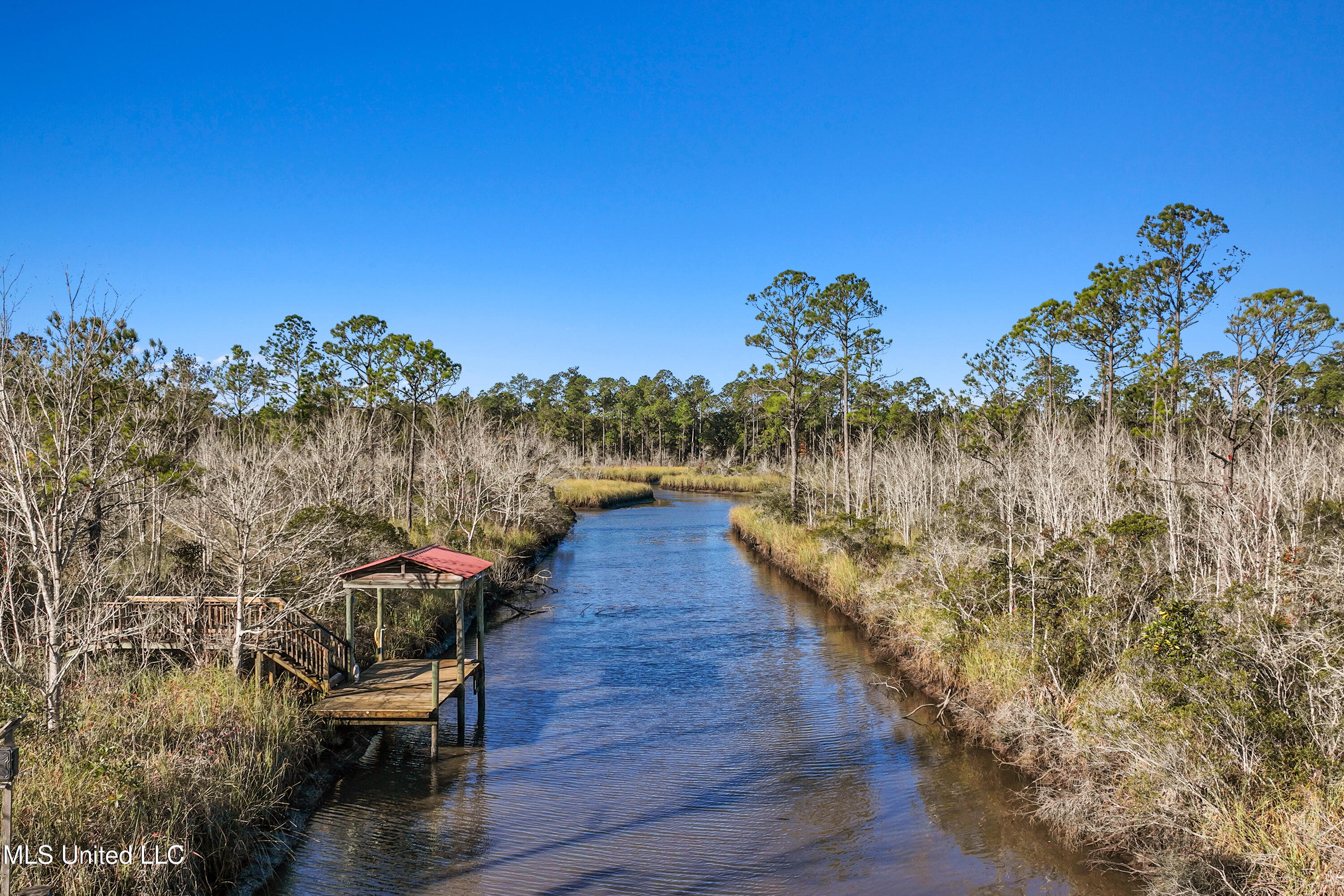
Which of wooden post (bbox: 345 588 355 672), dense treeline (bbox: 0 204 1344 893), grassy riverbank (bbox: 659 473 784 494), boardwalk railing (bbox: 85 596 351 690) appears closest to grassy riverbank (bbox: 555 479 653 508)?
grassy riverbank (bbox: 659 473 784 494)

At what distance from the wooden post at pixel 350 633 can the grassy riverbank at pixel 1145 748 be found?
11.3 m

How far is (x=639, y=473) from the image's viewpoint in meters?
83.3

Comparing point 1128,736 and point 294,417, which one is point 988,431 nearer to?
point 1128,736

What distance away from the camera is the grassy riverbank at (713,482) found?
73000 millimetres

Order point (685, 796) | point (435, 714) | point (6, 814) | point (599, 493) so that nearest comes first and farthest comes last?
point (6, 814) < point (685, 796) < point (435, 714) < point (599, 493)

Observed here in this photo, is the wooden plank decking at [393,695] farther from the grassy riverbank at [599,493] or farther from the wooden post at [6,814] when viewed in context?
the grassy riverbank at [599,493]

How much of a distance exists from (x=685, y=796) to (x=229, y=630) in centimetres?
856

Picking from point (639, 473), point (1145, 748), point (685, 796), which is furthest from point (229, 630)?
point (639, 473)

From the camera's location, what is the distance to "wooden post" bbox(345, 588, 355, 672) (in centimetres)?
1466

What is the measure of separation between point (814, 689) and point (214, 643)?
39.4 feet

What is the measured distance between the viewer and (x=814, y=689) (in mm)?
17406

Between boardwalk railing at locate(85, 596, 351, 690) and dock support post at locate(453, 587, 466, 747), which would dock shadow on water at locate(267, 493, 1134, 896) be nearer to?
dock support post at locate(453, 587, 466, 747)

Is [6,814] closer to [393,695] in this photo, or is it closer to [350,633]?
[393,695]

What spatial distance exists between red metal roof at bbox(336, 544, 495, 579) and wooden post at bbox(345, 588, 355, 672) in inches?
25.4
